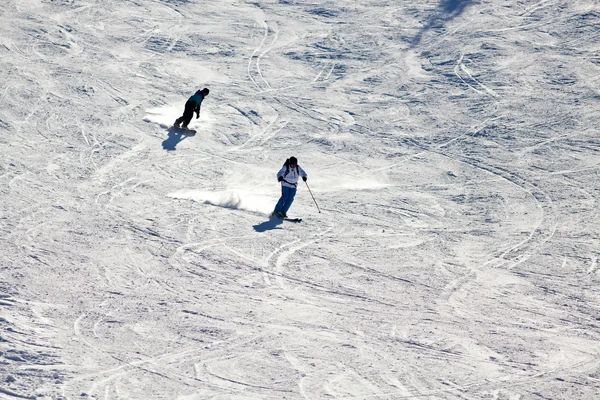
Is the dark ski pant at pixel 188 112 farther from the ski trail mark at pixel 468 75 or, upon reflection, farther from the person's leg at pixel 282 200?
the ski trail mark at pixel 468 75

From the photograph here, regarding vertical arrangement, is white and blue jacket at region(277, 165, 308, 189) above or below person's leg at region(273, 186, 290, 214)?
above

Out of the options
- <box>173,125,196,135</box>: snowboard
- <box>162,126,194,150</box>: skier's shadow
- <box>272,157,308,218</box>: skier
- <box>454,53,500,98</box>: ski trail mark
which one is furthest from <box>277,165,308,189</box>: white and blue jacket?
<box>454,53,500,98</box>: ski trail mark

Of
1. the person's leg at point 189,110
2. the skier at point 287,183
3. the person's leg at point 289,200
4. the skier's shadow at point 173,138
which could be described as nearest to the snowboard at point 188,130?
the skier's shadow at point 173,138

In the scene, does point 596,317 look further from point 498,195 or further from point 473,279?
point 498,195

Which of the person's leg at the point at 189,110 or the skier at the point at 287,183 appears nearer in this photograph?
→ the skier at the point at 287,183

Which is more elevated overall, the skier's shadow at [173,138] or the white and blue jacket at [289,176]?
the white and blue jacket at [289,176]

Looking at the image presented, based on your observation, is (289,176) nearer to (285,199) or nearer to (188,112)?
(285,199)

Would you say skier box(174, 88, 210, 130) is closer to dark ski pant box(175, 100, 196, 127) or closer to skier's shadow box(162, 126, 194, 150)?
dark ski pant box(175, 100, 196, 127)
